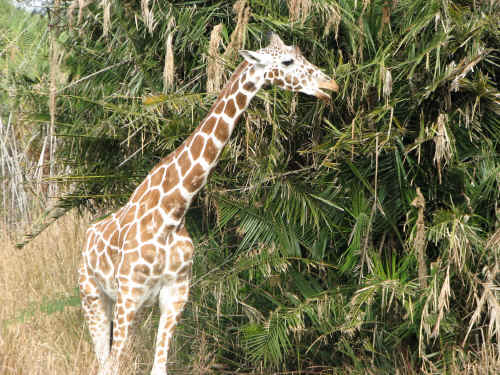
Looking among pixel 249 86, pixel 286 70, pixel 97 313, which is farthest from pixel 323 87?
pixel 97 313

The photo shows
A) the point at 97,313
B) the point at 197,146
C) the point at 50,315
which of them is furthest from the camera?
the point at 50,315

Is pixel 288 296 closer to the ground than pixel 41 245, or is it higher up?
higher up

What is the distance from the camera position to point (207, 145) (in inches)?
154

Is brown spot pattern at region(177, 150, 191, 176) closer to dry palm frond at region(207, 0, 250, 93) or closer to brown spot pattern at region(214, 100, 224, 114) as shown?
brown spot pattern at region(214, 100, 224, 114)

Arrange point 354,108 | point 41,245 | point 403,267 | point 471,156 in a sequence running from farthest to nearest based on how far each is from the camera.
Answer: point 41,245
point 354,108
point 471,156
point 403,267

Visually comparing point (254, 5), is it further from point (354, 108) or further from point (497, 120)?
point (497, 120)

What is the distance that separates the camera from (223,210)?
5.38 metres

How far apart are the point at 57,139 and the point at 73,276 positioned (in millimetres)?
1946

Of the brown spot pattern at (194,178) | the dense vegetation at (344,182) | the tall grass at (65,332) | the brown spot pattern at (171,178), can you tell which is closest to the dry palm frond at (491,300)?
the dense vegetation at (344,182)

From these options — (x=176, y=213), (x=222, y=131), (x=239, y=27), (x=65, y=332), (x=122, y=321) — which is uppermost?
(x=239, y=27)

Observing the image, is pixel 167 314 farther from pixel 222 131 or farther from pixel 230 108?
pixel 230 108

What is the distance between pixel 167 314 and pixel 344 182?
2.22 metres

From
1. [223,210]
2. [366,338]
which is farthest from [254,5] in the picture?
[366,338]

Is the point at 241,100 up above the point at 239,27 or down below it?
below
